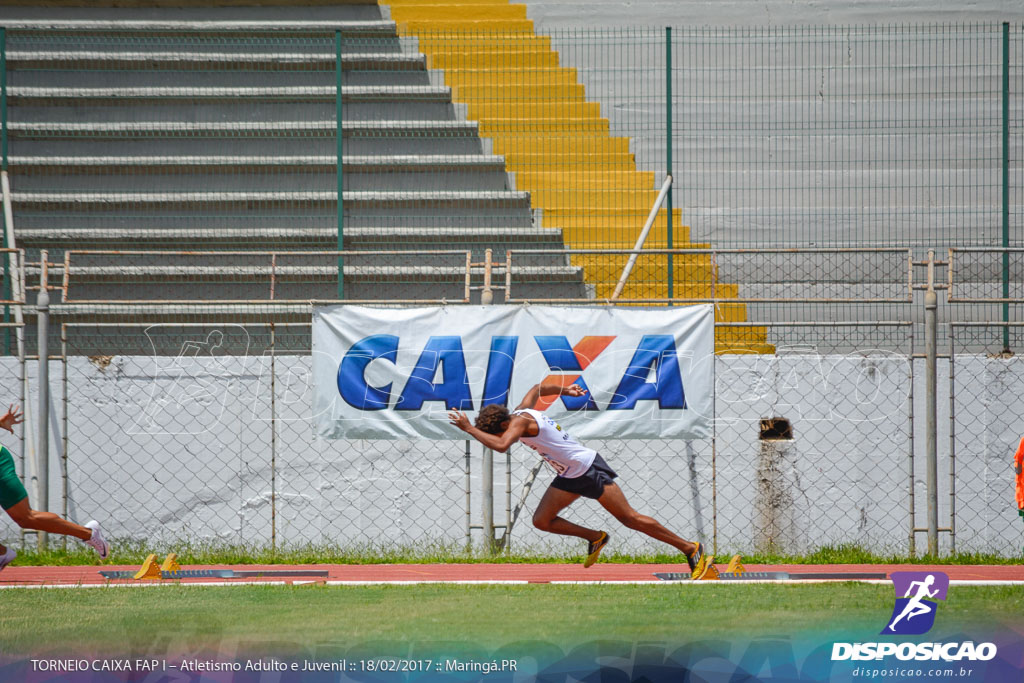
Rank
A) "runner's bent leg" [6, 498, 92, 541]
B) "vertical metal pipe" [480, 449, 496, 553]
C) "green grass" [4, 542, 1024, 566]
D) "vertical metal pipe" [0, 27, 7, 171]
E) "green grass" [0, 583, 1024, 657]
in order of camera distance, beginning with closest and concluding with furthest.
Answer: "green grass" [0, 583, 1024, 657]
"runner's bent leg" [6, 498, 92, 541]
"green grass" [4, 542, 1024, 566]
"vertical metal pipe" [480, 449, 496, 553]
"vertical metal pipe" [0, 27, 7, 171]

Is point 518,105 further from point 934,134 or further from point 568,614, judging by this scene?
point 568,614

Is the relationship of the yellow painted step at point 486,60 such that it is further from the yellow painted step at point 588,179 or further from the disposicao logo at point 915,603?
the disposicao logo at point 915,603

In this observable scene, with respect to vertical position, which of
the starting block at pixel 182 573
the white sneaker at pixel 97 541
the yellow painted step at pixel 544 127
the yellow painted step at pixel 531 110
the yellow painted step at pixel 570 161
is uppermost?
the yellow painted step at pixel 531 110

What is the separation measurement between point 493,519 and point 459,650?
4.47 metres

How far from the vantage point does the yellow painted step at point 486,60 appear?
14297mm

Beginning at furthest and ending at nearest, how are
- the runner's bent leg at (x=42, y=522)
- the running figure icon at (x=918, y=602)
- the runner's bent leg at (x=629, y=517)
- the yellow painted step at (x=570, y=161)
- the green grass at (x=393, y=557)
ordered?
the yellow painted step at (x=570, y=161) → the green grass at (x=393, y=557) → the runner's bent leg at (x=42, y=522) → the runner's bent leg at (x=629, y=517) → the running figure icon at (x=918, y=602)

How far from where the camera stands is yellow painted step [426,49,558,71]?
14297 millimetres

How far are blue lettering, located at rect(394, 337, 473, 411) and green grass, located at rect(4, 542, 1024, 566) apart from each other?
4.36ft

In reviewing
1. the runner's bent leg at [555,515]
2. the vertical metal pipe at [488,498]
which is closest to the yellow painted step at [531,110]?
the vertical metal pipe at [488,498]

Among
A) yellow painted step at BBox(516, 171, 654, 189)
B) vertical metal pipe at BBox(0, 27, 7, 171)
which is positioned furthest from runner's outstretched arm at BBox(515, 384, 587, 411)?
vertical metal pipe at BBox(0, 27, 7, 171)

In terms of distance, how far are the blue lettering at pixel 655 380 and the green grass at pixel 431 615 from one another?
97.3 inches

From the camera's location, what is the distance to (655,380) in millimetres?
9617

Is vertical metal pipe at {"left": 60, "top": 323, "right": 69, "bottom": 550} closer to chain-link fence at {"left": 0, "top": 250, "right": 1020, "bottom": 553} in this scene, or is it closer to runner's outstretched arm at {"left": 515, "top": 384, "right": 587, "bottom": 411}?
chain-link fence at {"left": 0, "top": 250, "right": 1020, "bottom": 553}

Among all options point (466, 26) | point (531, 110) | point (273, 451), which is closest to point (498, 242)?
point (531, 110)
